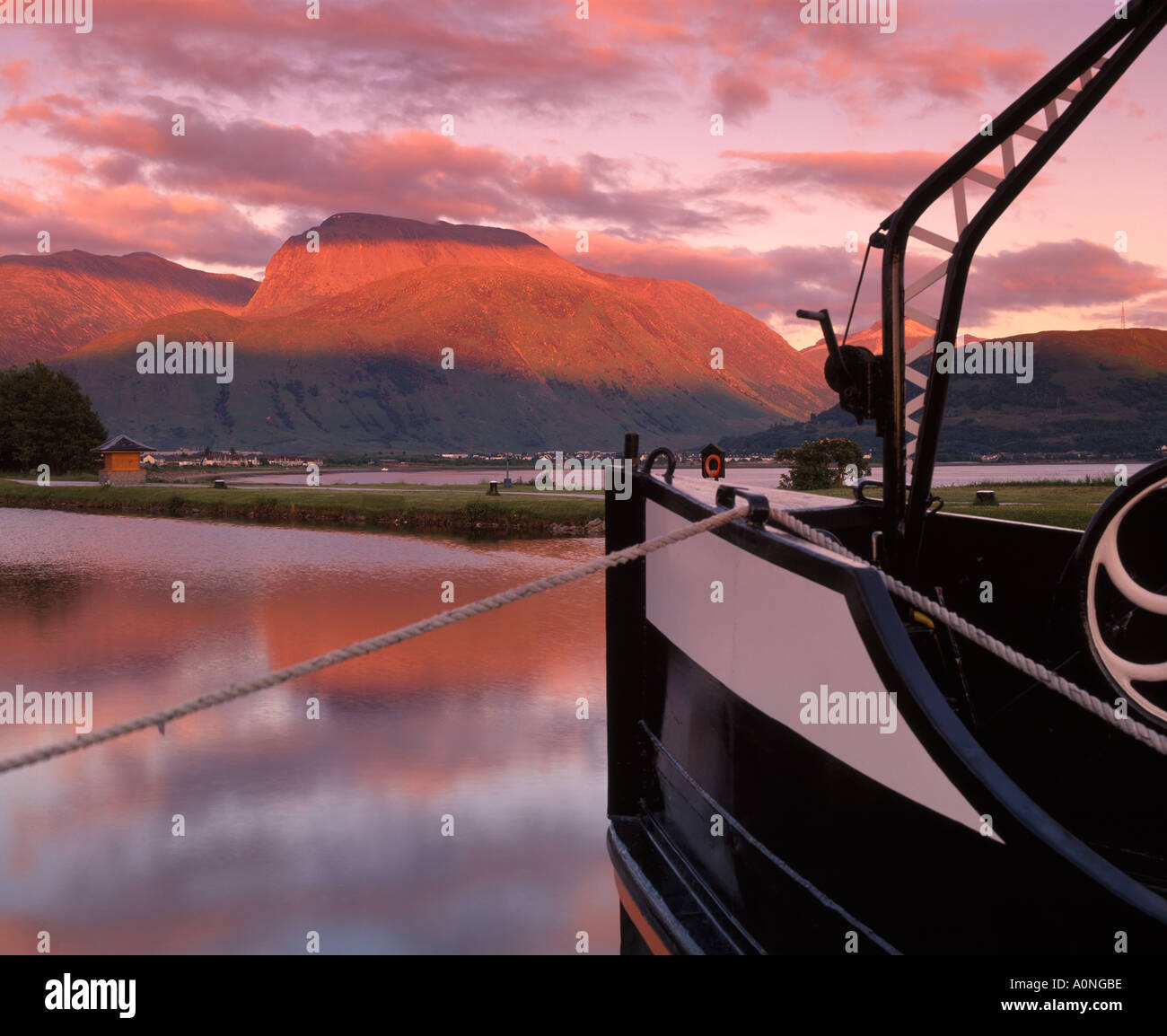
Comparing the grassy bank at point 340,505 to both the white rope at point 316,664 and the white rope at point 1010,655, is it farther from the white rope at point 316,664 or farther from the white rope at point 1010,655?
the white rope at point 1010,655

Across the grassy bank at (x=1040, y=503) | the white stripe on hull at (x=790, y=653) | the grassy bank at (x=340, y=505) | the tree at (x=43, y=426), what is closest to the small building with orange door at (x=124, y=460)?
the grassy bank at (x=340, y=505)

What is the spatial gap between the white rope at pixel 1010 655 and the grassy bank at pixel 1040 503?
17.3 m

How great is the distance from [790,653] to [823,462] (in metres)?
49.8

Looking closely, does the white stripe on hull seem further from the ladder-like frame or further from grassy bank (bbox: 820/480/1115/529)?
grassy bank (bbox: 820/480/1115/529)

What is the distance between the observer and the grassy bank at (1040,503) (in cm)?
2777

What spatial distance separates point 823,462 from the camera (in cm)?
5181

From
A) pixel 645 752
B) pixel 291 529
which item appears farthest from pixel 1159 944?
pixel 291 529

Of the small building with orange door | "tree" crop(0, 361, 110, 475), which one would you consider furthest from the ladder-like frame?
"tree" crop(0, 361, 110, 475)

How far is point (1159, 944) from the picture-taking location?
247cm

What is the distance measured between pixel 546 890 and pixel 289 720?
24.7 ft

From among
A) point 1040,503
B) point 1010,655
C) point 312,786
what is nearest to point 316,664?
point 1010,655

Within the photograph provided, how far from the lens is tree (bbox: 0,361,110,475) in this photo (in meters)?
91.8

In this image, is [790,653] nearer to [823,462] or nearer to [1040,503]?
[1040,503]
